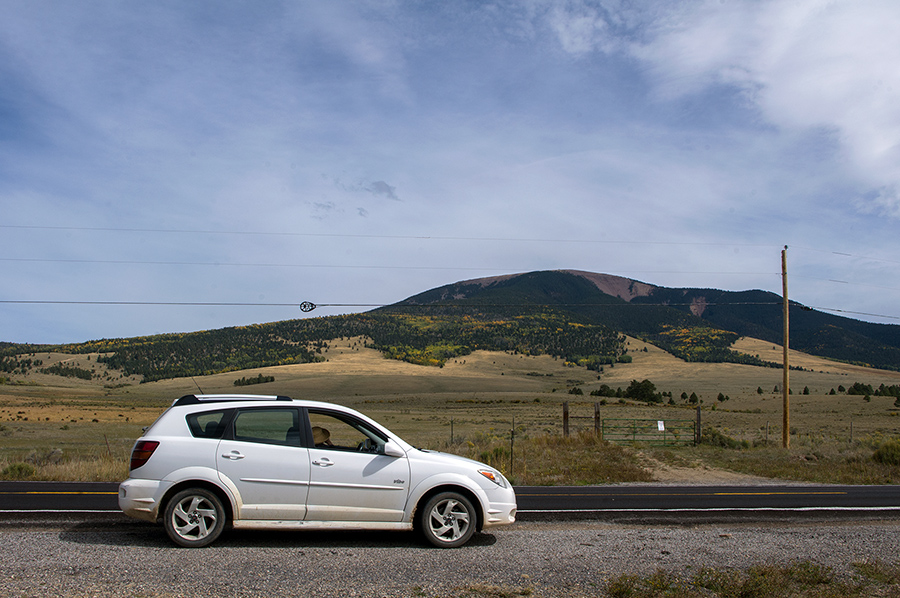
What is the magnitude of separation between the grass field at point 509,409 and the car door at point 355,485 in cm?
928

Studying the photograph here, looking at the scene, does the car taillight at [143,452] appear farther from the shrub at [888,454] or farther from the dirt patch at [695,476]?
the shrub at [888,454]

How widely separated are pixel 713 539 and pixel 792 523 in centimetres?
290

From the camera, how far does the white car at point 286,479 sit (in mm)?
7500

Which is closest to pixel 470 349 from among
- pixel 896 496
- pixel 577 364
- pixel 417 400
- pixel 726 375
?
pixel 577 364

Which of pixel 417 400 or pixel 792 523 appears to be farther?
pixel 417 400

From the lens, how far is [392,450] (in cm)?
789

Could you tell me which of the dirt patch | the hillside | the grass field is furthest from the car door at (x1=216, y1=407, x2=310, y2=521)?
the hillside

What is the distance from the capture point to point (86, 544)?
7473mm

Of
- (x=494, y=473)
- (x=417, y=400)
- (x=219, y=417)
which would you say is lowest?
(x=417, y=400)

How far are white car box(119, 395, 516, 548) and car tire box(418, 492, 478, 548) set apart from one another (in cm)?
1

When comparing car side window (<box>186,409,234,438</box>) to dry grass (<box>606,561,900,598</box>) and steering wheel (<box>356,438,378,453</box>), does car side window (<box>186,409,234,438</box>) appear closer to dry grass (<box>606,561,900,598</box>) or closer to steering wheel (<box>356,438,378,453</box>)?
steering wheel (<box>356,438,378,453</box>)

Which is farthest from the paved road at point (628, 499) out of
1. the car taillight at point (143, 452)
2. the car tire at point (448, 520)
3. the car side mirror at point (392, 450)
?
the car side mirror at point (392, 450)

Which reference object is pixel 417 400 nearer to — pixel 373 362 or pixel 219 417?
pixel 373 362

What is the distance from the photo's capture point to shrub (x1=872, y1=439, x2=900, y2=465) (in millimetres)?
21256
